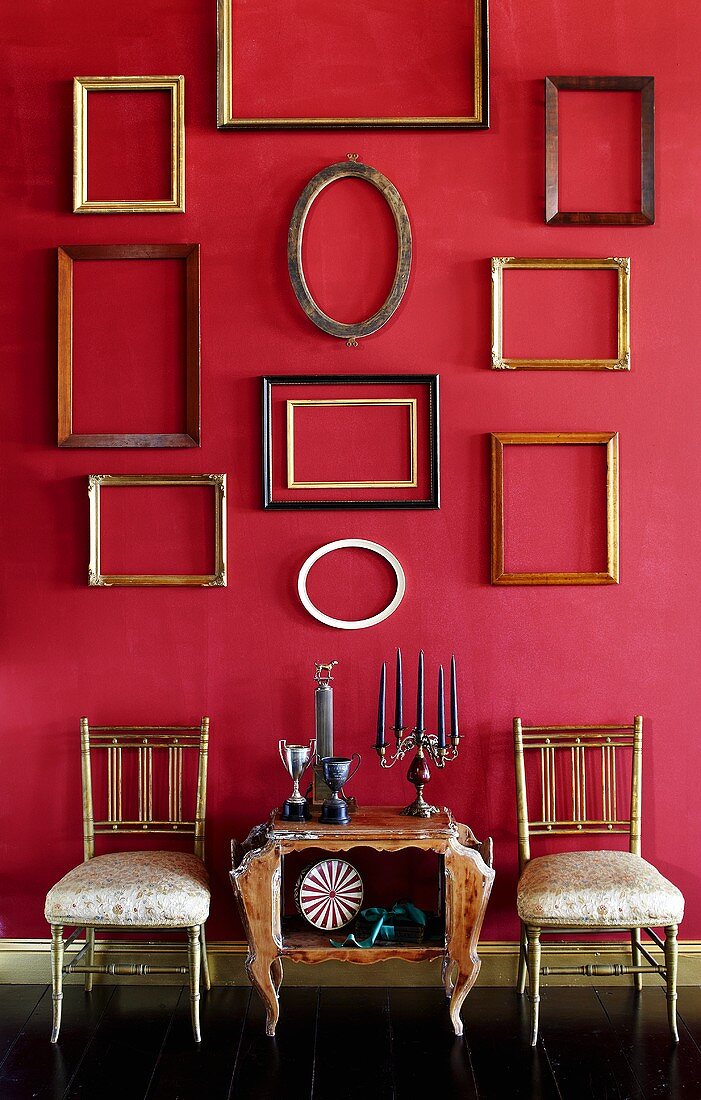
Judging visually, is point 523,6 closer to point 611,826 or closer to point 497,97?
point 497,97

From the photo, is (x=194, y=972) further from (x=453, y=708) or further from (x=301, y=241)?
(x=301, y=241)

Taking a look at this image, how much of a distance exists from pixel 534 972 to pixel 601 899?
31 centimetres

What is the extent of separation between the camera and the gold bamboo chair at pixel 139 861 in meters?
2.84

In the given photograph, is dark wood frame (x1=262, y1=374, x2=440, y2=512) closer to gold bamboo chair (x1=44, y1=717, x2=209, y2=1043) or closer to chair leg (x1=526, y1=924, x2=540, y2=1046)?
gold bamboo chair (x1=44, y1=717, x2=209, y2=1043)

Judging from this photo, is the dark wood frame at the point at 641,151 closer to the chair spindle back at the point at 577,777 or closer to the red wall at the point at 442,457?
the red wall at the point at 442,457

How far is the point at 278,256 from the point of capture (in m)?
3.33

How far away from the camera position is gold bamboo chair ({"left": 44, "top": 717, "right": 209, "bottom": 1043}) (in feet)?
A: 9.32

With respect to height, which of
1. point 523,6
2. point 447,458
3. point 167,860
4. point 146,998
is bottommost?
point 146,998

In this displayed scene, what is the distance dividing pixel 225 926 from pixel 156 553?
135 centimetres

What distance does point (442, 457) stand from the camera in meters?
3.33

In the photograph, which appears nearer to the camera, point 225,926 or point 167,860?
point 167,860

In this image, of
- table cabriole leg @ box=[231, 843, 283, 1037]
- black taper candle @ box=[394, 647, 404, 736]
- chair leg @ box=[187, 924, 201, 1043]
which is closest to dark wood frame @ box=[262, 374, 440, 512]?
black taper candle @ box=[394, 647, 404, 736]

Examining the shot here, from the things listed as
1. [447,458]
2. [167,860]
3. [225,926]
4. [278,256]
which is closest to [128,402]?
[278,256]

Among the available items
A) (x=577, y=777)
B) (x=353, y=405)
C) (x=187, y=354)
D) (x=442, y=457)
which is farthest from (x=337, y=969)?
(x=187, y=354)
